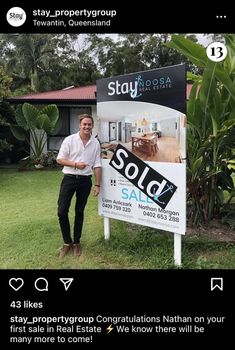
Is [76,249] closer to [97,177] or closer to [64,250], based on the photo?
[64,250]

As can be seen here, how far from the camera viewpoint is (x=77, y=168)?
4.38m

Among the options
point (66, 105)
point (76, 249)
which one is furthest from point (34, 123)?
point (76, 249)

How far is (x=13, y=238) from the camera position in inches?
211

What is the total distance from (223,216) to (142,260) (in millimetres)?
1820

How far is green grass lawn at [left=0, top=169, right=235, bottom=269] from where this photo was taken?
4.30 metres

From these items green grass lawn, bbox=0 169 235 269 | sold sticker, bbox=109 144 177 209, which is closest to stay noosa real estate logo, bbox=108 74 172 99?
sold sticker, bbox=109 144 177 209

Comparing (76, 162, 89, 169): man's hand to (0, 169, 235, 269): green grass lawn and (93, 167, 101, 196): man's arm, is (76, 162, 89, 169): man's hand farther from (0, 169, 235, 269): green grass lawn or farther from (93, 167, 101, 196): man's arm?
(0, 169, 235, 269): green grass lawn

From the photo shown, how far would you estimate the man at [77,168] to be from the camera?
439cm

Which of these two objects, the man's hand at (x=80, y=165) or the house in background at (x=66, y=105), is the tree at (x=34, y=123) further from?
the man's hand at (x=80, y=165)
